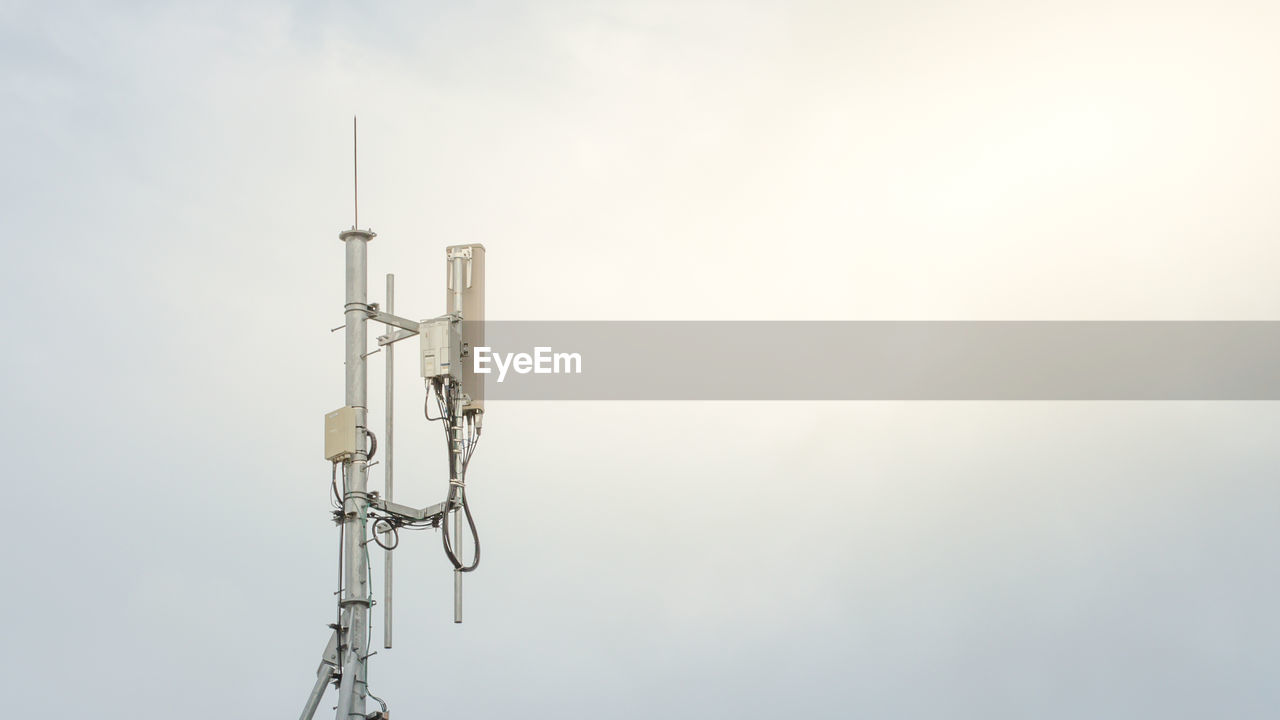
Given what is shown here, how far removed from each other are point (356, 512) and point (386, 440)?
1.27 metres

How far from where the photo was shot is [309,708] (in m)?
30.0

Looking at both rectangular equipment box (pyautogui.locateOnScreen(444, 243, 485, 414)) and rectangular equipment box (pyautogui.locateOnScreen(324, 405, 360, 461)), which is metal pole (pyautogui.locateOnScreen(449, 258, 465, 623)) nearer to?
rectangular equipment box (pyautogui.locateOnScreen(444, 243, 485, 414))

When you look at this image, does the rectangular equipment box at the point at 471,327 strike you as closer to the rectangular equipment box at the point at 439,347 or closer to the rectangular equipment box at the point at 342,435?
the rectangular equipment box at the point at 439,347

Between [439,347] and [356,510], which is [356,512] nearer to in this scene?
[356,510]

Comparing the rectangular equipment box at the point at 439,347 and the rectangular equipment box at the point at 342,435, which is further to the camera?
the rectangular equipment box at the point at 439,347

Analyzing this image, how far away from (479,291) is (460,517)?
3473 millimetres

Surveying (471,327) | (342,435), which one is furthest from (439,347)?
(342,435)

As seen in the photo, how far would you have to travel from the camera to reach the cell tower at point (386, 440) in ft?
100

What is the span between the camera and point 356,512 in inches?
1216

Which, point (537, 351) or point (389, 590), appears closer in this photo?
point (389, 590)

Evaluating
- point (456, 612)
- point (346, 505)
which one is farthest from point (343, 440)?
point (456, 612)

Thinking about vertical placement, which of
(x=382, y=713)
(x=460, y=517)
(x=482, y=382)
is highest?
(x=482, y=382)

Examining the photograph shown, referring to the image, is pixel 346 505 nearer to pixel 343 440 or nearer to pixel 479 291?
pixel 343 440

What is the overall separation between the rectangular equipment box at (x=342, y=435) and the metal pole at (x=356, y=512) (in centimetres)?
7
